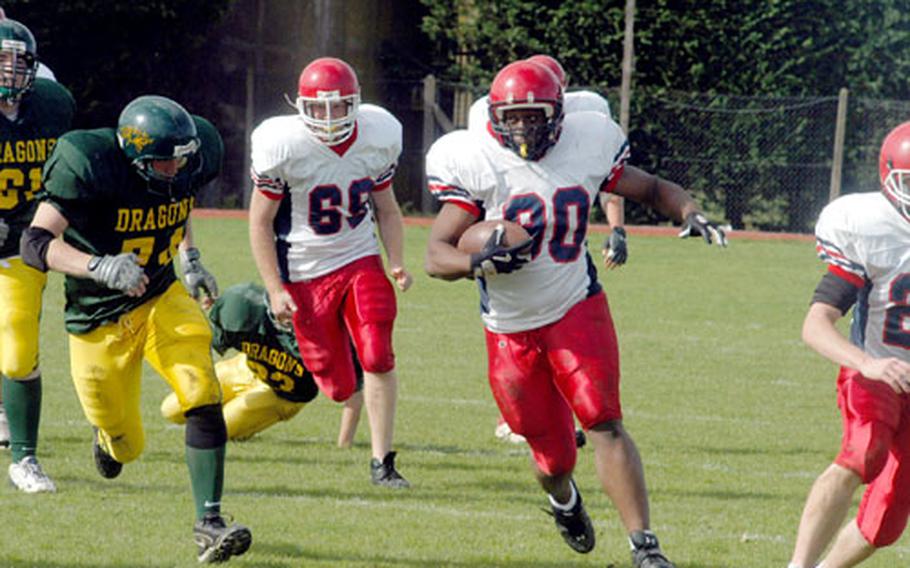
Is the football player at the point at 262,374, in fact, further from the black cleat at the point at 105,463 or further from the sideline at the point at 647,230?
the sideline at the point at 647,230

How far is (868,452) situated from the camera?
163 inches

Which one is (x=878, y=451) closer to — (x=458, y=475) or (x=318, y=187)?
(x=458, y=475)

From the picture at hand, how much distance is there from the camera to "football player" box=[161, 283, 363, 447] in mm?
6637

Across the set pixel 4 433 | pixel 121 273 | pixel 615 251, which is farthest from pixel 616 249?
pixel 4 433

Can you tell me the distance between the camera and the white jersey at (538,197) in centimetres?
466

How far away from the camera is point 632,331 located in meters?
10.5

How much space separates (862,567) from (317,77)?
2.73m

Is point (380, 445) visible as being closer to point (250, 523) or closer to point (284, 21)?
point (250, 523)

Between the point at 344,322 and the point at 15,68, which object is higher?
the point at 15,68

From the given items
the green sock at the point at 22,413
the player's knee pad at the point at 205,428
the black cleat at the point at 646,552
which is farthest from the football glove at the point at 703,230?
the green sock at the point at 22,413

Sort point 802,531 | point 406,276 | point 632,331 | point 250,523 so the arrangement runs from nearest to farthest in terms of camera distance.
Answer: point 802,531 → point 250,523 → point 406,276 → point 632,331

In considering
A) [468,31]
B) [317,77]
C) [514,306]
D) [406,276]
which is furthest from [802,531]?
[468,31]

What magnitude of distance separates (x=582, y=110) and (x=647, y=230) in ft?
43.6

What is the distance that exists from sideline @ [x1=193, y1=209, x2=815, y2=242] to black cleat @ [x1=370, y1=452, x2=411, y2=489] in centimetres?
1224
